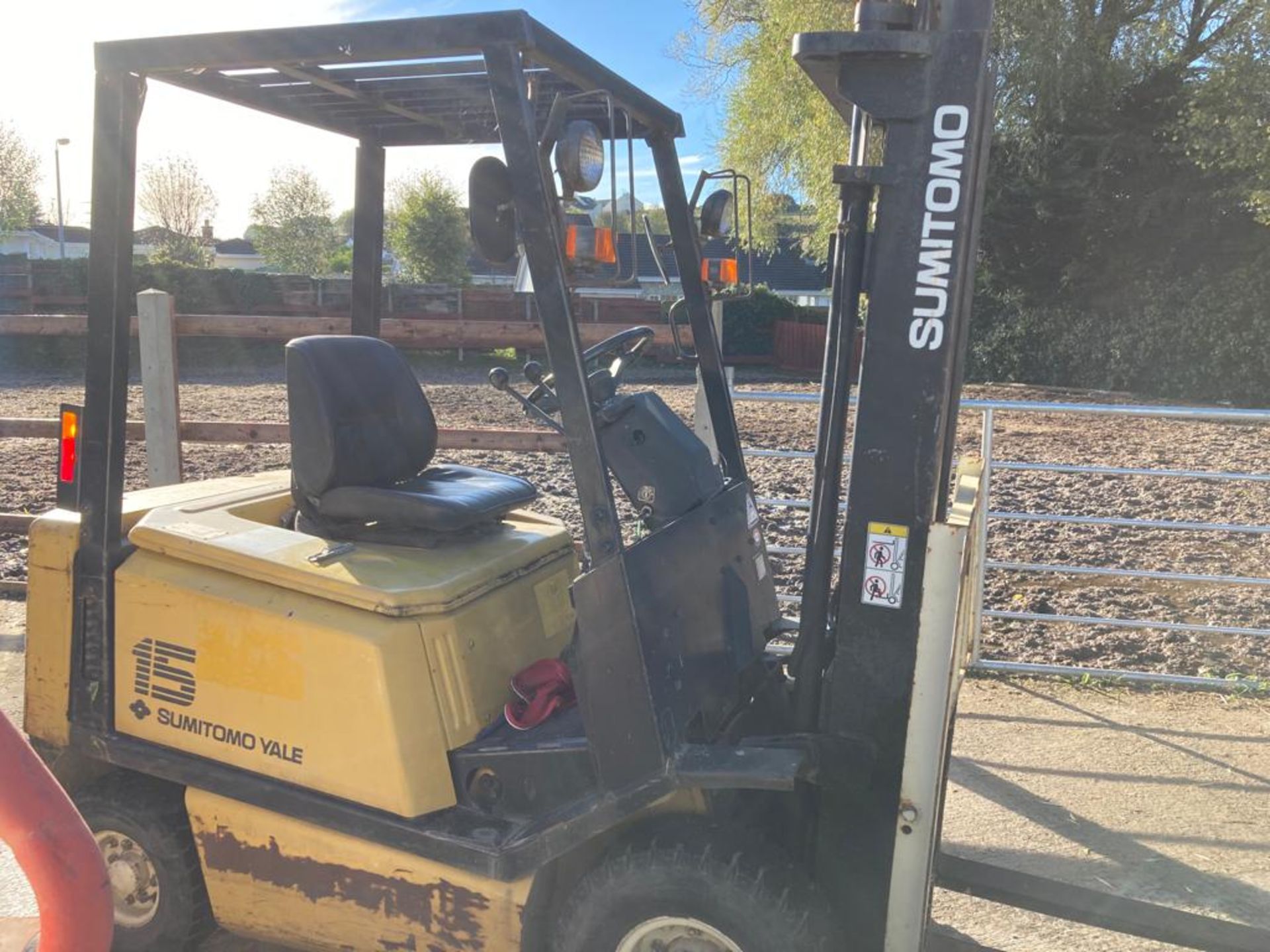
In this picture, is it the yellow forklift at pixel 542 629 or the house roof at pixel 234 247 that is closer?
the yellow forklift at pixel 542 629

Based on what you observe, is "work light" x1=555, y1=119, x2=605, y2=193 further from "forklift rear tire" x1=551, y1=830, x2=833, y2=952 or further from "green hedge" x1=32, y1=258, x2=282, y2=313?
"green hedge" x1=32, y1=258, x2=282, y2=313

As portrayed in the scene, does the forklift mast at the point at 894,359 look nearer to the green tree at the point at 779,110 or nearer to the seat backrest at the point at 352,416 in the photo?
the seat backrest at the point at 352,416

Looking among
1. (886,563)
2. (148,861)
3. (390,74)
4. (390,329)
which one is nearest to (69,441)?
(148,861)

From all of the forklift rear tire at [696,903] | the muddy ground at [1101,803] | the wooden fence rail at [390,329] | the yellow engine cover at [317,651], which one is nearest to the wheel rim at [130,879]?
the muddy ground at [1101,803]

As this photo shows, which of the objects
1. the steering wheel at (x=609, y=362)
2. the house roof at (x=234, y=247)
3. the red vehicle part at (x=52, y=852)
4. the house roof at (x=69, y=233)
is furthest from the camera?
the house roof at (x=234, y=247)

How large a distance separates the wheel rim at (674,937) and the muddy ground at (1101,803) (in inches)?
49.8

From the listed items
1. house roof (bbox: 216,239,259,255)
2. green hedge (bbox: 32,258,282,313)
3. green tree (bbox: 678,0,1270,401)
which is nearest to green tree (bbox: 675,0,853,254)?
green tree (bbox: 678,0,1270,401)

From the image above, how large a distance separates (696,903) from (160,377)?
199 inches

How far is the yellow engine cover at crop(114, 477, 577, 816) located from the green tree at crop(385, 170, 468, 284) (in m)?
39.5

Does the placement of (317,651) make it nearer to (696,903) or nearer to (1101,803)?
(696,903)

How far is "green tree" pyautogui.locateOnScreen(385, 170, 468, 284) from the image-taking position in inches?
1676

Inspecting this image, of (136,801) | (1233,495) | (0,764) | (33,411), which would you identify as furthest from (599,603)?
(33,411)

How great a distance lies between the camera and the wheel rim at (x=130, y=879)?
10.5 ft

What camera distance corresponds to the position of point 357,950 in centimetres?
290
